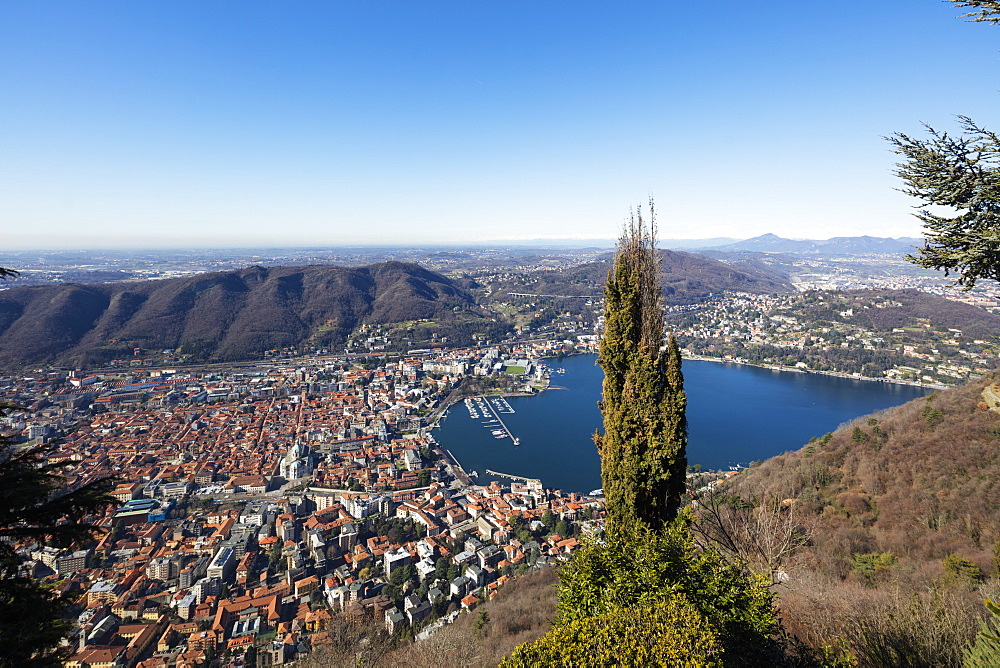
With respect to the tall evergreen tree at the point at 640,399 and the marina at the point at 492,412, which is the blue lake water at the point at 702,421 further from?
the tall evergreen tree at the point at 640,399

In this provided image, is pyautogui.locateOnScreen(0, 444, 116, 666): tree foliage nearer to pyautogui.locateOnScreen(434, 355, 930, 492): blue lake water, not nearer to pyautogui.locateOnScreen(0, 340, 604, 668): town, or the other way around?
pyautogui.locateOnScreen(0, 340, 604, 668): town

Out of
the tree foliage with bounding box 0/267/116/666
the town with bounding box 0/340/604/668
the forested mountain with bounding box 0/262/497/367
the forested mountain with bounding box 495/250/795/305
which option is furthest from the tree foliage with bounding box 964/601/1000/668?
the forested mountain with bounding box 495/250/795/305

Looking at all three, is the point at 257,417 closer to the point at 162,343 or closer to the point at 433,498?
the point at 433,498

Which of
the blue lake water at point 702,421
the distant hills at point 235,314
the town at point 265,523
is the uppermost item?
the distant hills at point 235,314

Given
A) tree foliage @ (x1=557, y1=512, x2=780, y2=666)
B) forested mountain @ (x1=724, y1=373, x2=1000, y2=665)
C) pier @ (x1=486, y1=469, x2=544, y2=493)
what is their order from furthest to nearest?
pier @ (x1=486, y1=469, x2=544, y2=493), forested mountain @ (x1=724, y1=373, x2=1000, y2=665), tree foliage @ (x1=557, y1=512, x2=780, y2=666)

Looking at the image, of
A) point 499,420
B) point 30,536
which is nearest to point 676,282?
point 499,420

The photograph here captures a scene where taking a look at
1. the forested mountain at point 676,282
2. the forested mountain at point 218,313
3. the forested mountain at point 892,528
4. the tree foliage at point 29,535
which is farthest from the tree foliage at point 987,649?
the forested mountain at point 676,282
